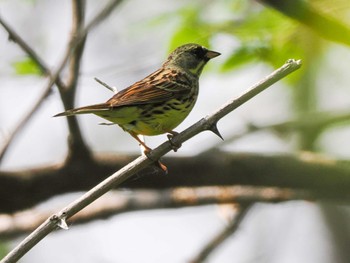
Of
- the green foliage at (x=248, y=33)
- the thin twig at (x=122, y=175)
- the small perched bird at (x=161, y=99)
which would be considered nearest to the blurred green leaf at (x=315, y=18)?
the thin twig at (x=122, y=175)

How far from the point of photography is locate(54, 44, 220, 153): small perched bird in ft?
17.8

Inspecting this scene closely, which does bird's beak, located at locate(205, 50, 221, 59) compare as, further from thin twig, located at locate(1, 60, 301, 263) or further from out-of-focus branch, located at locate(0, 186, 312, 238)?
thin twig, located at locate(1, 60, 301, 263)

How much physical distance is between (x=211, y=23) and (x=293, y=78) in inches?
30.4

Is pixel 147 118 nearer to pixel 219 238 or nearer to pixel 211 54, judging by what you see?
pixel 211 54

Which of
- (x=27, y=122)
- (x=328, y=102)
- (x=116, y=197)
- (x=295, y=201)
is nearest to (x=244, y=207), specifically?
(x=295, y=201)

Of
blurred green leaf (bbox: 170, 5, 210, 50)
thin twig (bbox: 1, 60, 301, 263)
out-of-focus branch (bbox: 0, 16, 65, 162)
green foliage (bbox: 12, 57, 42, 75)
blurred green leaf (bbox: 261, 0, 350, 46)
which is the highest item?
green foliage (bbox: 12, 57, 42, 75)

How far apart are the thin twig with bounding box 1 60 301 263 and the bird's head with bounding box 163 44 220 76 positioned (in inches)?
95.2

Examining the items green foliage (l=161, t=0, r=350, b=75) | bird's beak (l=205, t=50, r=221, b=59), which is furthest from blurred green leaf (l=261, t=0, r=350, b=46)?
bird's beak (l=205, t=50, r=221, b=59)

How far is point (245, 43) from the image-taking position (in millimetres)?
6141

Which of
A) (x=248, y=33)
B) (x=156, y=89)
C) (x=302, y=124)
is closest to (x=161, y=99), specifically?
(x=156, y=89)

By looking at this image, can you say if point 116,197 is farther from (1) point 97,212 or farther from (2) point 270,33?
(2) point 270,33

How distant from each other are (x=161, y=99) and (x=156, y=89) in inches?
8.1

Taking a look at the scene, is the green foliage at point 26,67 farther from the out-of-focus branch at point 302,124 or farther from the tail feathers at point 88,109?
the out-of-focus branch at point 302,124

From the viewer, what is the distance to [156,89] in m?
6.09
